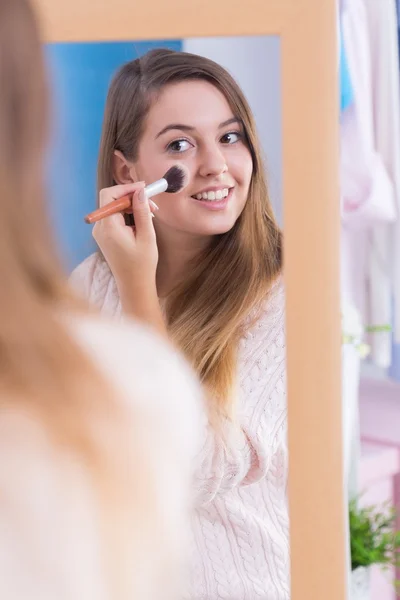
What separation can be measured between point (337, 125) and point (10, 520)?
1.54 ft

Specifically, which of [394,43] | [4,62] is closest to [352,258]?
[394,43]

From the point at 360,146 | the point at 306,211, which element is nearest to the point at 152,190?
the point at 306,211

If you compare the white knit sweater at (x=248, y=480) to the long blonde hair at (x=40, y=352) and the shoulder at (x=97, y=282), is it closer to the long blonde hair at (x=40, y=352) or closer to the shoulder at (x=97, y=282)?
the shoulder at (x=97, y=282)

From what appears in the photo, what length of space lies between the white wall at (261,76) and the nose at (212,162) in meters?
0.04

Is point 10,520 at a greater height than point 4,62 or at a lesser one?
lesser

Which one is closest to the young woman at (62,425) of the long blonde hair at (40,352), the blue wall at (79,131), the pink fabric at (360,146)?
the long blonde hair at (40,352)

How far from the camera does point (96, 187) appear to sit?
0.72 m

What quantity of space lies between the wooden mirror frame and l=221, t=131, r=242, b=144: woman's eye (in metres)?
0.04

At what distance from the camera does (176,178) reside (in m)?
0.72

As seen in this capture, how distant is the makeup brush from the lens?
28.2 inches

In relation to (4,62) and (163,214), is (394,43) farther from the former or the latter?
(4,62)

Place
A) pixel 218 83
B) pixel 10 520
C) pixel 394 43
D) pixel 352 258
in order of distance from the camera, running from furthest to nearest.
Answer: pixel 352 258
pixel 394 43
pixel 218 83
pixel 10 520

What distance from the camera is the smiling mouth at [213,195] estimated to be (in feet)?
2.39

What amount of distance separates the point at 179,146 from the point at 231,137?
0.05 meters
